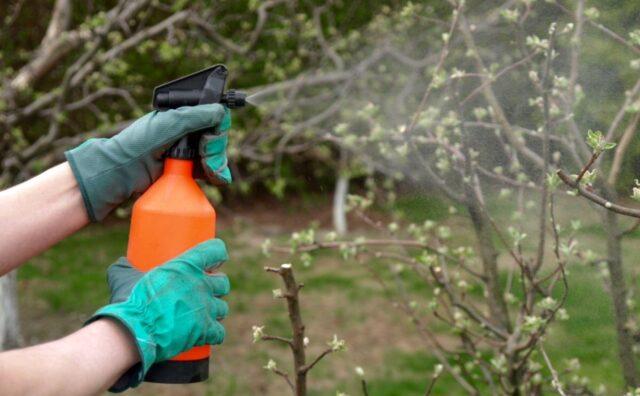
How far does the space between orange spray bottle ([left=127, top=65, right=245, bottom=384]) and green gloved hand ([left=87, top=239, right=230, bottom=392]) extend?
2.6 inches

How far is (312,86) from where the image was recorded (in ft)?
20.1

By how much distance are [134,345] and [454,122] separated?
47.3 inches

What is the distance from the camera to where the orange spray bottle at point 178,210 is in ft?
6.08

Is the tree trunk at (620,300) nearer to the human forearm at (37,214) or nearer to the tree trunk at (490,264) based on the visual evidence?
the tree trunk at (490,264)

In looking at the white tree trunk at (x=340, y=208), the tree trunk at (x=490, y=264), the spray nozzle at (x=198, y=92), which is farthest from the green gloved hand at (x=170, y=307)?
the white tree trunk at (x=340, y=208)

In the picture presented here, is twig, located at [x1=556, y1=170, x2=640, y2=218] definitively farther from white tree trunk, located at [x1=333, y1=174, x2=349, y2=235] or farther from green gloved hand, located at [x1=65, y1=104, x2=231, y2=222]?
white tree trunk, located at [x1=333, y1=174, x2=349, y2=235]

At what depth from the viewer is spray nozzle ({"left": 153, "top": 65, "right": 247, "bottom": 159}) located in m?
1.92

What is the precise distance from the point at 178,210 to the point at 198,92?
30 cm

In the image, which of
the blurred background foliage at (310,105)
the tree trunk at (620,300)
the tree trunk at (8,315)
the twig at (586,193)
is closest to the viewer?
the twig at (586,193)

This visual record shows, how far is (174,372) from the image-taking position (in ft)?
5.96

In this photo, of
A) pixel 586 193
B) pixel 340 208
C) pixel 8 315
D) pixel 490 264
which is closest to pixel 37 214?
pixel 586 193

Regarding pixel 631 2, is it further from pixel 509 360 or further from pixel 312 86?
pixel 312 86

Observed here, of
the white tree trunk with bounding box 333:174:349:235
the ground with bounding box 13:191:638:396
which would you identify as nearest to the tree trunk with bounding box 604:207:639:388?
the ground with bounding box 13:191:638:396

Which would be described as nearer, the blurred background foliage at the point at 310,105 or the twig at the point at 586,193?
the twig at the point at 586,193
